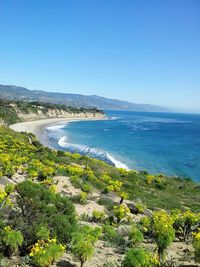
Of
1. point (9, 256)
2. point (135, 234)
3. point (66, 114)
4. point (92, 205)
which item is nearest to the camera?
point (9, 256)

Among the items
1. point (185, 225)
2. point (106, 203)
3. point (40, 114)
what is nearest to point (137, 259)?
point (185, 225)

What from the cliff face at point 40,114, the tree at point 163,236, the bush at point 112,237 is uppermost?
the tree at point 163,236

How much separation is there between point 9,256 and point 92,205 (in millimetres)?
9606

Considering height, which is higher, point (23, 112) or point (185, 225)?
point (185, 225)

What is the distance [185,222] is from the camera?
15031 mm

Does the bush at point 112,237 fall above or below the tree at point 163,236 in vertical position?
below

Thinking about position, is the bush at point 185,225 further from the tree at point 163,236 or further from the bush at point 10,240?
the bush at point 10,240

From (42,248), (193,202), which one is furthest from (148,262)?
(193,202)

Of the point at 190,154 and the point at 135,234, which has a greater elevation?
the point at 135,234

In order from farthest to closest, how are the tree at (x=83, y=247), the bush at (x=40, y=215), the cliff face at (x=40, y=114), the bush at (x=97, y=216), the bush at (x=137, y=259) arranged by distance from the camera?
the cliff face at (x=40, y=114)
the bush at (x=97, y=216)
the bush at (x=40, y=215)
the tree at (x=83, y=247)
the bush at (x=137, y=259)

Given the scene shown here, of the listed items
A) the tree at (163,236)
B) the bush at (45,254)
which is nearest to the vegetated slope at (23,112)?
the tree at (163,236)

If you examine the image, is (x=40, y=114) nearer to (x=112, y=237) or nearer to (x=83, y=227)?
(x=112, y=237)

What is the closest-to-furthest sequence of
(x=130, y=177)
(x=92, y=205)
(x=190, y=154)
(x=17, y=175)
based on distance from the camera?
(x=92, y=205) < (x=17, y=175) < (x=130, y=177) < (x=190, y=154)

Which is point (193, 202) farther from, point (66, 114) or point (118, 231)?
point (66, 114)
